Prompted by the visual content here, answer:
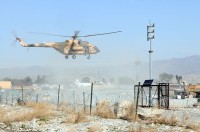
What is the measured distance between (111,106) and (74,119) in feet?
17.1

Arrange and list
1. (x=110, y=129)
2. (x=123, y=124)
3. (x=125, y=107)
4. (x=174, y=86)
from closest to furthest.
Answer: (x=110, y=129) → (x=123, y=124) → (x=125, y=107) → (x=174, y=86)

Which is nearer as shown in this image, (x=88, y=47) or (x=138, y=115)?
(x=138, y=115)

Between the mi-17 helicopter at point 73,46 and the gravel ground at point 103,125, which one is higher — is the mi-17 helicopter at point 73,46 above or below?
above

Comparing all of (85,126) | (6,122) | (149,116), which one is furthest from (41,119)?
(149,116)

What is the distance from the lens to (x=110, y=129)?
A: 22812 mm

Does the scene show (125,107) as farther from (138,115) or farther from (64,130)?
(64,130)

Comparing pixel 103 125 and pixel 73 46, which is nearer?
pixel 103 125

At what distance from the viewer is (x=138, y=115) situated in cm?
2708

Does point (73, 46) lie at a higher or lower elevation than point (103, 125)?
higher

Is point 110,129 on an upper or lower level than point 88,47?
lower

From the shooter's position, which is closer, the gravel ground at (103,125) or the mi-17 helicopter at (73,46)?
the gravel ground at (103,125)

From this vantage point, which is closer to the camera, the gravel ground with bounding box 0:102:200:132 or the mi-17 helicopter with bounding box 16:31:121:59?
the gravel ground with bounding box 0:102:200:132

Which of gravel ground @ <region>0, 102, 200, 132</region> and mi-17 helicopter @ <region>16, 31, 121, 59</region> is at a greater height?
mi-17 helicopter @ <region>16, 31, 121, 59</region>

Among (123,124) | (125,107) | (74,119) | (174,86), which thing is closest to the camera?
(123,124)
